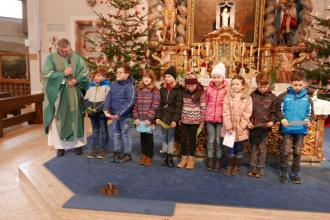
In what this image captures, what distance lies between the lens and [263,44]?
8.99 metres

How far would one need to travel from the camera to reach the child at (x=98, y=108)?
4.63 meters

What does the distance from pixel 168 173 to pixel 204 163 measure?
2.36 ft

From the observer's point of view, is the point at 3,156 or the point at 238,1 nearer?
the point at 3,156

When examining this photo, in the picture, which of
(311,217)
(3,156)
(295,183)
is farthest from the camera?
(3,156)

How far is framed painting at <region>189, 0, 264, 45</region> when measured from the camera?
8914mm

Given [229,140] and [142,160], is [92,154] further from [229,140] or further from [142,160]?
[229,140]

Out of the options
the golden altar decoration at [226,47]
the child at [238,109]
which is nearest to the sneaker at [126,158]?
the child at [238,109]

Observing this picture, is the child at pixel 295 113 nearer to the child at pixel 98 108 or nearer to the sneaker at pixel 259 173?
the sneaker at pixel 259 173

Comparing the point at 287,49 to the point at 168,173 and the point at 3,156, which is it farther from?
the point at 3,156

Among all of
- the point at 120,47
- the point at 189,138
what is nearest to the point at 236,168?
the point at 189,138

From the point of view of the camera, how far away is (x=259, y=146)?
4078mm

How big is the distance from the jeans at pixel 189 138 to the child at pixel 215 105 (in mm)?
213

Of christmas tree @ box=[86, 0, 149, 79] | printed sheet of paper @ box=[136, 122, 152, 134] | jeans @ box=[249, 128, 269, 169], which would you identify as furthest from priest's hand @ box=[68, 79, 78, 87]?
jeans @ box=[249, 128, 269, 169]

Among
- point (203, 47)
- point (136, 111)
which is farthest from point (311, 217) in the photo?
point (203, 47)
